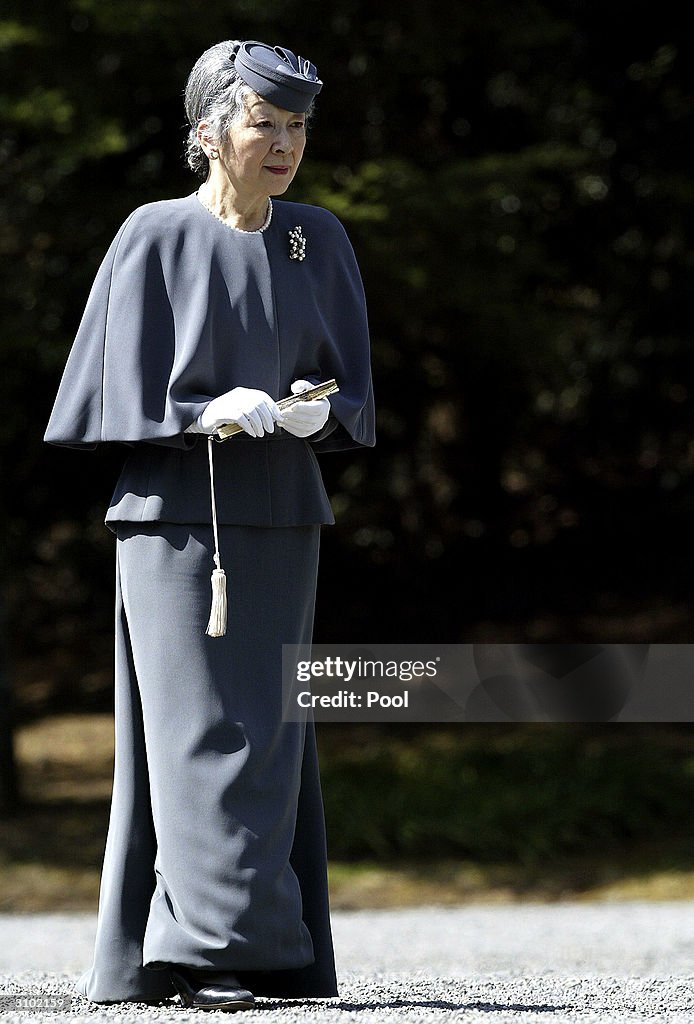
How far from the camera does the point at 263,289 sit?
3125mm

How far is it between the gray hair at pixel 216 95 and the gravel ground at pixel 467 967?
1.85 meters

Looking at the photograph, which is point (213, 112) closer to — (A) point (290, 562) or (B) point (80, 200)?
(A) point (290, 562)

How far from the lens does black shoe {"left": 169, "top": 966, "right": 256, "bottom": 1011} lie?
2969 millimetres

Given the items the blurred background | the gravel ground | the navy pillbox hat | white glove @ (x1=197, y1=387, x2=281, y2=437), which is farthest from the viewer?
the blurred background

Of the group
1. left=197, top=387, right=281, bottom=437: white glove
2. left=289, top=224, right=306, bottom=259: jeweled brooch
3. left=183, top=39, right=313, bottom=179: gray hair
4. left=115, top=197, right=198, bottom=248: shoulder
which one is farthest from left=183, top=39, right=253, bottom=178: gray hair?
left=197, top=387, right=281, bottom=437: white glove

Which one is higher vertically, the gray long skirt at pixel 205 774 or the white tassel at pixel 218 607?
the white tassel at pixel 218 607

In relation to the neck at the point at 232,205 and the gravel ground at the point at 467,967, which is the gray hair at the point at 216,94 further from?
the gravel ground at the point at 467,967

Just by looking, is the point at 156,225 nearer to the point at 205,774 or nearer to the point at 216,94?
the point at 216,94

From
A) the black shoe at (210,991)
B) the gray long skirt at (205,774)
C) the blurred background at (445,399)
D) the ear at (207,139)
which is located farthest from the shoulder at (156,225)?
the blurred background at (445,399)

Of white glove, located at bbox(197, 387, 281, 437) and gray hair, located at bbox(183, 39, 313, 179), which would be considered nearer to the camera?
white glove, located at bbox(197, 387, 281, 437)

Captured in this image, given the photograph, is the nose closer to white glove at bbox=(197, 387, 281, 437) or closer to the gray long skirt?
white glove at bbox=(197, 387, 281, 437)

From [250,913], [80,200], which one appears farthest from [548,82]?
[250,913]

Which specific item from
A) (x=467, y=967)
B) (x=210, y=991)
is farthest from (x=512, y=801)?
(x=210, y=991)

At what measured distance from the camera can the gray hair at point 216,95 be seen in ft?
10.1
